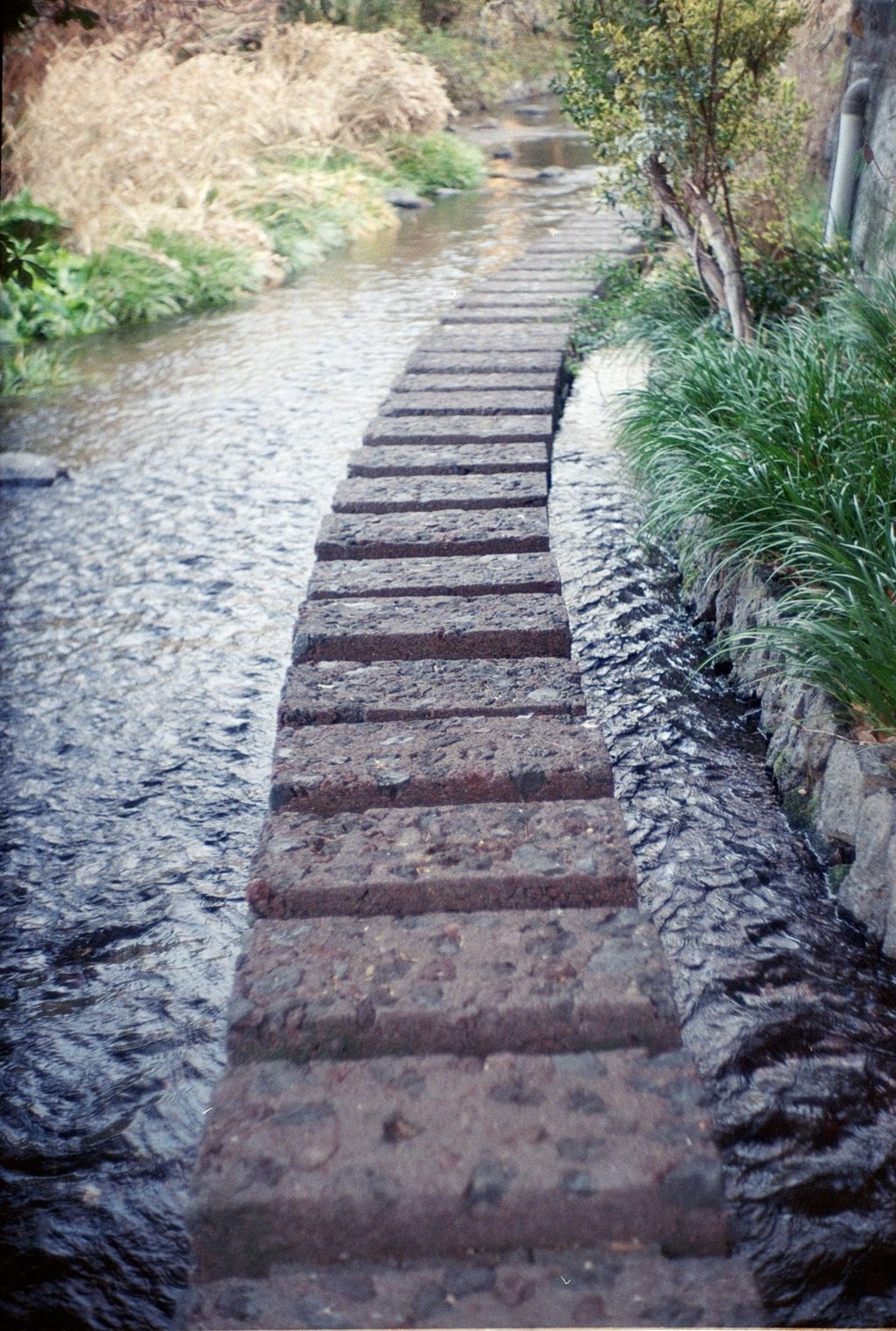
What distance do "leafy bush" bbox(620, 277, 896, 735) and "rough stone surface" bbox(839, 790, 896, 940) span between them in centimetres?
18

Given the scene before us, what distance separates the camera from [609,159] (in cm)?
457

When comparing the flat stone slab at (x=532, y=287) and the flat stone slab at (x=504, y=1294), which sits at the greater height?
the flat stone slab at (x=532, y=287)

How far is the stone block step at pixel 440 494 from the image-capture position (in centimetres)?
294

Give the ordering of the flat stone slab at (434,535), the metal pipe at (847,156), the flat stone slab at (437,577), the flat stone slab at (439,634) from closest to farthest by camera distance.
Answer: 1. the flat stone slab at (439,634)
2. the flat stone slab at (437,577)
3. the flat stone slab at (434,535)
4. the metal pipe at (847,156)

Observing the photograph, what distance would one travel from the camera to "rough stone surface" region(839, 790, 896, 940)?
71.4 inches

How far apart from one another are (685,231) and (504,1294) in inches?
164

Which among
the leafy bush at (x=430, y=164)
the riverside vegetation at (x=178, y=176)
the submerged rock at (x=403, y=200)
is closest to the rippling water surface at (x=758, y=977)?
the riverside vegetation at (x=178, y=176)

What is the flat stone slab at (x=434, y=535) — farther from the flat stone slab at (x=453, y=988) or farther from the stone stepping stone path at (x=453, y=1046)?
the flat stone slab at (x=453, y=988)

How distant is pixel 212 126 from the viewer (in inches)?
314

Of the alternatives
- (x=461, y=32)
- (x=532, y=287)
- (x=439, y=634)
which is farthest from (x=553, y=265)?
(x=461, y=32)

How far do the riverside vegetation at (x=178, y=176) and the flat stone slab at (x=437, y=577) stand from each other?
3.20m

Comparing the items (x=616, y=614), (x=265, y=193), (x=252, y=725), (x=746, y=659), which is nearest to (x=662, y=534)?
(x=616, y=614)

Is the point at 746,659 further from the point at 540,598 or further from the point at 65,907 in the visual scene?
the point at 65,907

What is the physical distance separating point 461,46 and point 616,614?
13.1 m
